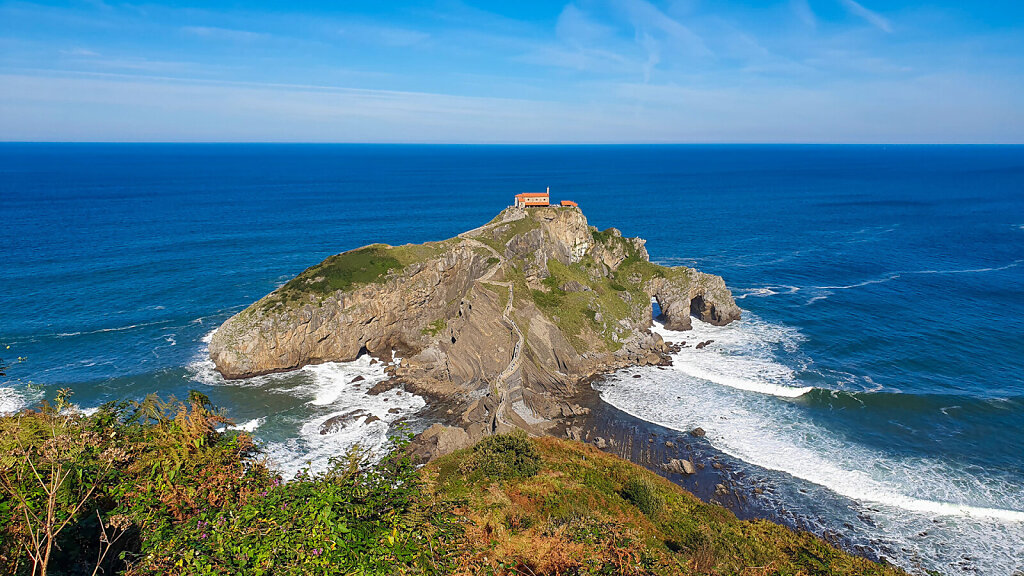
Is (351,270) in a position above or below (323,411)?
above

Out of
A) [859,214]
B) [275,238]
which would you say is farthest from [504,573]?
[859,214]

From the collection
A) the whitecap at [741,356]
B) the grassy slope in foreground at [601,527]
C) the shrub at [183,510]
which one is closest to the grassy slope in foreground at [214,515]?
the shrub at [183,510]

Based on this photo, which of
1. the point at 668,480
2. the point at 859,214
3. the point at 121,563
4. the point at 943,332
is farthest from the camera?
the point at 859,214

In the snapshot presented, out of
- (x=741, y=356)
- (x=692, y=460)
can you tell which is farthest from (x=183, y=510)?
(x=741, y=356)

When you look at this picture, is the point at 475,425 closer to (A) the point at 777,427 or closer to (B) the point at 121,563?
(A) the point at 777,427

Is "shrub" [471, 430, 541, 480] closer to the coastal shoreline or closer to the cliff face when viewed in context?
the cliff face

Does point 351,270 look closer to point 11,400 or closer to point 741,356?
point 11,400

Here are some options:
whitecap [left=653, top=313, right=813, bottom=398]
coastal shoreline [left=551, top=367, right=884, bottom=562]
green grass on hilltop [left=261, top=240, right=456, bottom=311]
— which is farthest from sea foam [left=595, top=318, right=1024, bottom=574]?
green grass on hilltop [left=261, top=240, right=456, bottom=311]

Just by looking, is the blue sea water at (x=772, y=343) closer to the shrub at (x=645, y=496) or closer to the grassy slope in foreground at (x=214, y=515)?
the shrub at (x=645, y=496)
